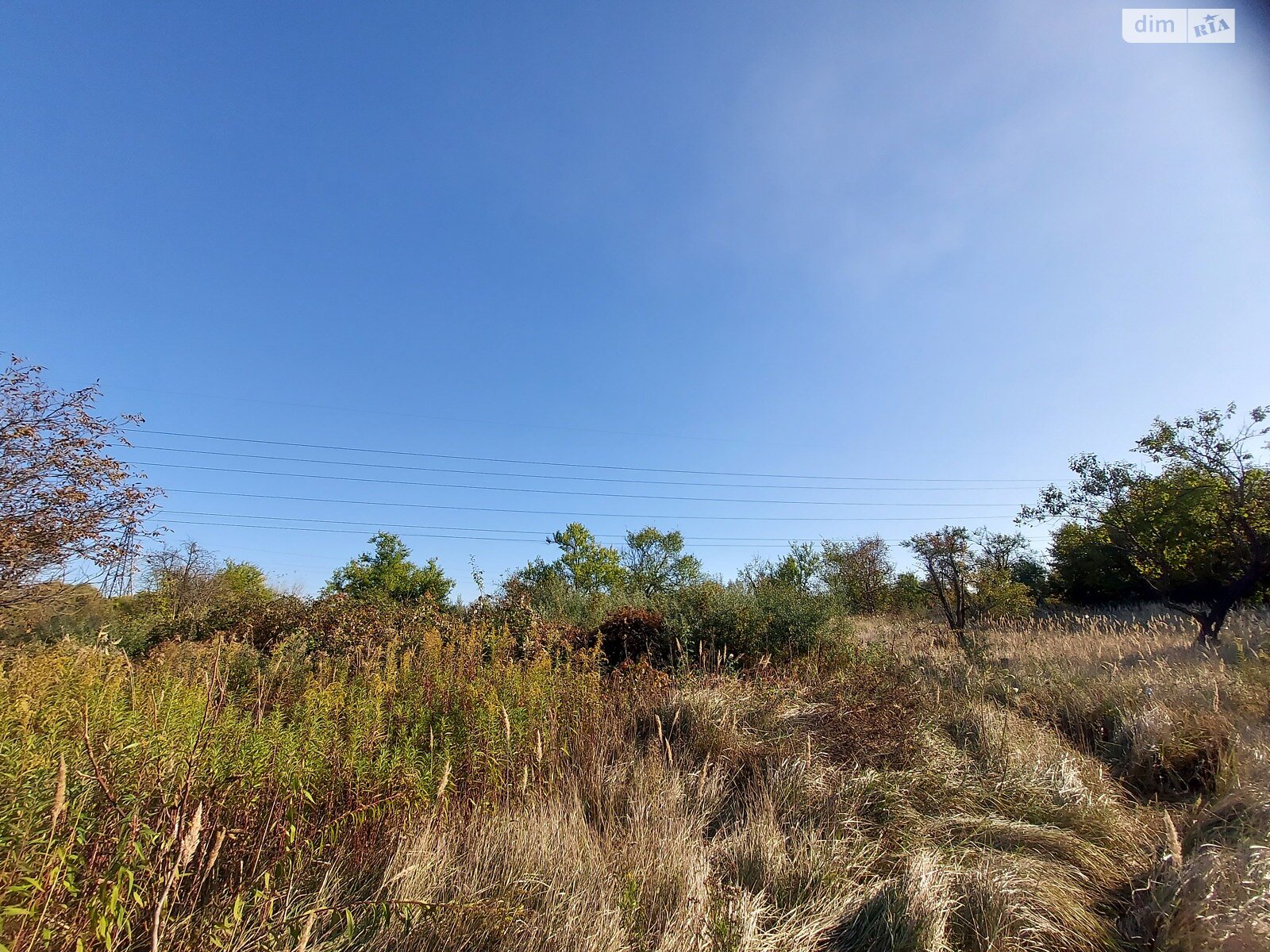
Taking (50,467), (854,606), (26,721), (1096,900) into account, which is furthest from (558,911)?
(854,606)

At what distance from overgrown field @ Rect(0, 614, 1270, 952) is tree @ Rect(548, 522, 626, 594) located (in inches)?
1083

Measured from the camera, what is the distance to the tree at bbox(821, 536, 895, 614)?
21.1 m

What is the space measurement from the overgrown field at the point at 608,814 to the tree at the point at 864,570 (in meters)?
16.3

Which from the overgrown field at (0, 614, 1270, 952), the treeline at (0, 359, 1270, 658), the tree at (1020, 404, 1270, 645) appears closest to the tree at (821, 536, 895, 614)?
the treeline at (0, 359, 1270, 658)

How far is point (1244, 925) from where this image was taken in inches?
87.0

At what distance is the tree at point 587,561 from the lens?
32.6m

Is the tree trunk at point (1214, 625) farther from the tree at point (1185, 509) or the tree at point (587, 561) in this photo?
the tree at point (587, 561)

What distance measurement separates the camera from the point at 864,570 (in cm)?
2252

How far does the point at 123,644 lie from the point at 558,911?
9.68 meters

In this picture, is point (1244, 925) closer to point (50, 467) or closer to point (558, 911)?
point (558, 911)

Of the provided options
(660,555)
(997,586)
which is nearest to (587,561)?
(660,555)

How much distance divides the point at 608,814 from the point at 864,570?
854 inches

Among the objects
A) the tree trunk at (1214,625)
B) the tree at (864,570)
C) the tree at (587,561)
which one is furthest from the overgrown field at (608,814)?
the tree at (587,561)

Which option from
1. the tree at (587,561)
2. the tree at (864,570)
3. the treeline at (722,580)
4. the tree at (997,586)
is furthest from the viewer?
the tree at (587,561)
